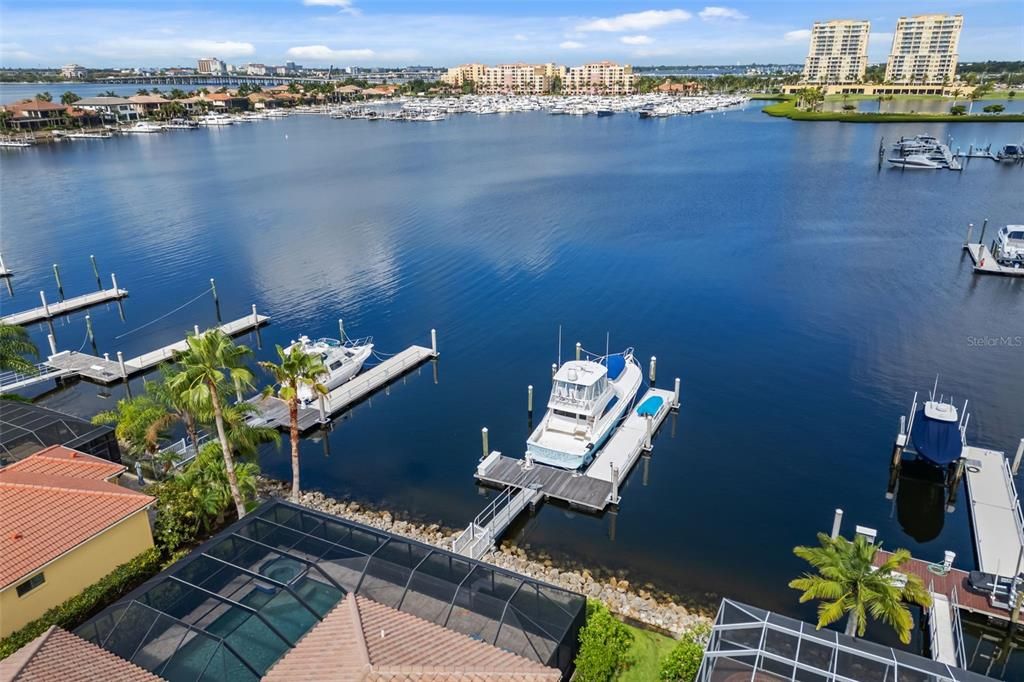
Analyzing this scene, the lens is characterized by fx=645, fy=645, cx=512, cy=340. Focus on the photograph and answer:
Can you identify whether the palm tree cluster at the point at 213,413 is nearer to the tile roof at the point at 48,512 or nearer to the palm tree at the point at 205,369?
the palm tree at the point at 205,369

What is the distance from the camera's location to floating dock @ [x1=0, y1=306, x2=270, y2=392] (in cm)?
4306

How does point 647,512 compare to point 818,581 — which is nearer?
point 818,581

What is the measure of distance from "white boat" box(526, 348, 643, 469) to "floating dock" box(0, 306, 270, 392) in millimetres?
24822

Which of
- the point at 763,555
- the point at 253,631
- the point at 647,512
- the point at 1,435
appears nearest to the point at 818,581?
the point at 763,555

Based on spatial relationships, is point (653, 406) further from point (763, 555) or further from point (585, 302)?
point (585, 302)

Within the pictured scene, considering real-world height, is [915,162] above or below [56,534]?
above

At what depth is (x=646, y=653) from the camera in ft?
69.4

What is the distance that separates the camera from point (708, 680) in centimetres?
1622

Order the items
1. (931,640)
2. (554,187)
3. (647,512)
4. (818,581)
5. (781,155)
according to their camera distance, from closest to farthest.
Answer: (818,581) → (931,640) → (647,512) → (554,187) → (781,155)

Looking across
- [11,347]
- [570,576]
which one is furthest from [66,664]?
[11,347]

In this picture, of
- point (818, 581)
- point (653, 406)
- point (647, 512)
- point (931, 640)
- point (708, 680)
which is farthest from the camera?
point (653, 406)

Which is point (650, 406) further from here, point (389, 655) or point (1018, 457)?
point (389, 655)

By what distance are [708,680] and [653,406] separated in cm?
2223

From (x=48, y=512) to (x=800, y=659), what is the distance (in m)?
22.1
